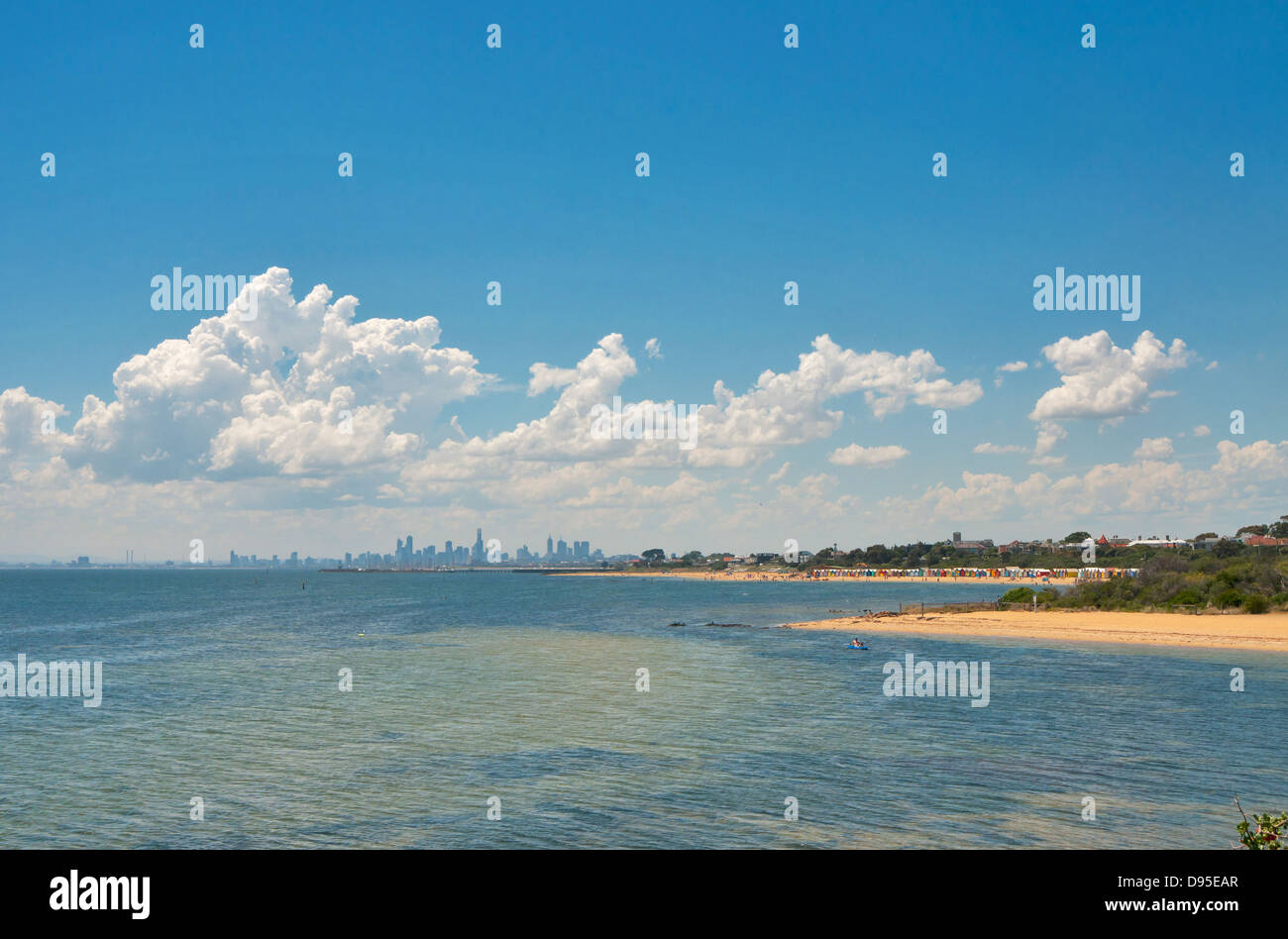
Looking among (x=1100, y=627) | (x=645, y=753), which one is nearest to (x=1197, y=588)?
(x=1100, y=627)

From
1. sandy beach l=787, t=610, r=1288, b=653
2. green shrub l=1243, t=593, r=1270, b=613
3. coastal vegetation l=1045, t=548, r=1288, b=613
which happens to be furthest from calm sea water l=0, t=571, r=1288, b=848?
coastal vegetation l=1045, t=548, r=1288, b=613

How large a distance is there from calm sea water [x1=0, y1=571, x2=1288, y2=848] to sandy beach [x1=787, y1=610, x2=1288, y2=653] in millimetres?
7954

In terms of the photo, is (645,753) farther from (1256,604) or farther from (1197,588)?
(1197,588)

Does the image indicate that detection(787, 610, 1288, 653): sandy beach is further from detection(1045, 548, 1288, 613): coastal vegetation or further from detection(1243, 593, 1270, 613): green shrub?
detection(1045, 548, 1288, 613): coastal vegetation

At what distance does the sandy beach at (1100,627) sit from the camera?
7812cm

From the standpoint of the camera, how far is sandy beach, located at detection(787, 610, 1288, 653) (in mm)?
78125

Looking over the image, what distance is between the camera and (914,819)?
2747cm

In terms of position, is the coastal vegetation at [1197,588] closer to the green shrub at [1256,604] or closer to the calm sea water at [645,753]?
the green shrub at [1256,604]

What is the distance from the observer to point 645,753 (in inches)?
1483

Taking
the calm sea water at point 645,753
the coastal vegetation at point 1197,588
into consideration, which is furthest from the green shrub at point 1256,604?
the calm sea water at point 645,753

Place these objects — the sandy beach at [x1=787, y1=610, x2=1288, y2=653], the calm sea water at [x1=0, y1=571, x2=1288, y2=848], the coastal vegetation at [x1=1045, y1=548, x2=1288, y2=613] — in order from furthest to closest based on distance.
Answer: the coastal vegetation at [x1=1045, y1=548, x2=1288, y2=613], the sandy beach at [x1=787, y1=610, x2=1288, y2=653], the calm sea water at [x1=0, y1=571, x2=1288, y2=848]

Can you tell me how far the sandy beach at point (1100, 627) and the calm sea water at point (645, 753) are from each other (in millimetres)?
7954

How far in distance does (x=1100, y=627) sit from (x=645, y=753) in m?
73.7
